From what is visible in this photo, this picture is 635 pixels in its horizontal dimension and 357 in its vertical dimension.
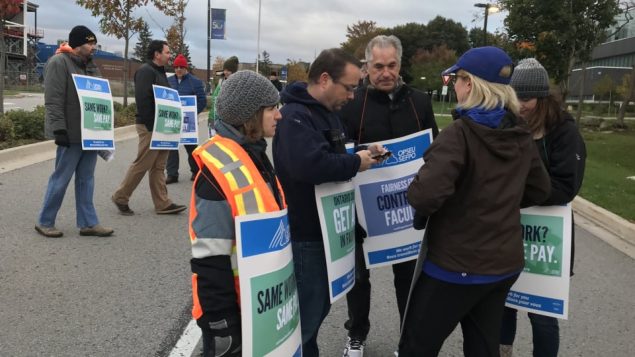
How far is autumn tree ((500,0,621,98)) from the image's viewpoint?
16984mm

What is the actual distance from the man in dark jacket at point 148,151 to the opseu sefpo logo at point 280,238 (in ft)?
16.8

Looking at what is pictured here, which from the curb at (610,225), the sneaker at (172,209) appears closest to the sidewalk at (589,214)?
the curb at (610,225)

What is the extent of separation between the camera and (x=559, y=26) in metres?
17.1

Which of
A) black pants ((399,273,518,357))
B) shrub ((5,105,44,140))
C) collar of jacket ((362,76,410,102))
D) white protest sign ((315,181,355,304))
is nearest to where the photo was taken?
black pants ((399,273,518,357))

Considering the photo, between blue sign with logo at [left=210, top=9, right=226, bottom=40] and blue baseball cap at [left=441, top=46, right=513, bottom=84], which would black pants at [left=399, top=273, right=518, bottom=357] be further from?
blue sign with logo at [left=210, top=9, right=226, bottom=40]

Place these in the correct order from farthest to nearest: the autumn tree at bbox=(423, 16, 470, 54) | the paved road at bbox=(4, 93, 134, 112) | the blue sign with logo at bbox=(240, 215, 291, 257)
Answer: the autumn tree at bbox=(423, 16, 470, 54), the paved road at bbox=(4, 93, 134, 112), the blue sign with logo at bbox=(240, 215, 291, 257)

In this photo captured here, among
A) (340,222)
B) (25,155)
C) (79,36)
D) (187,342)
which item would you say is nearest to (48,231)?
(79,36)

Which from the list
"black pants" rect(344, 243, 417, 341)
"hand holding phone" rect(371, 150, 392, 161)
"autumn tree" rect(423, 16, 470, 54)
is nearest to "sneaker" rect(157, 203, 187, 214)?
"black pants" rect(344, 243, 417, 341)

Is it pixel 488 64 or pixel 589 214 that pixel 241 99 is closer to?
pixel 488 64

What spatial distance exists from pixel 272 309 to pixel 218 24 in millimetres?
33472

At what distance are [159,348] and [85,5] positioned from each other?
17966 millimetres

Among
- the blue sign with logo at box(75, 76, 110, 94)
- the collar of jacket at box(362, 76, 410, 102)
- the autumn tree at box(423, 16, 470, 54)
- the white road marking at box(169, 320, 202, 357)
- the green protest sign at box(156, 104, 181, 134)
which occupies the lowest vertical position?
the white road marking at box(169, 320, 202, 357)

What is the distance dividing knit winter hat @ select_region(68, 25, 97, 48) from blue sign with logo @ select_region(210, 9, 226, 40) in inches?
1119

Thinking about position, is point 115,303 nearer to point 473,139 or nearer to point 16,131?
point 473,139
